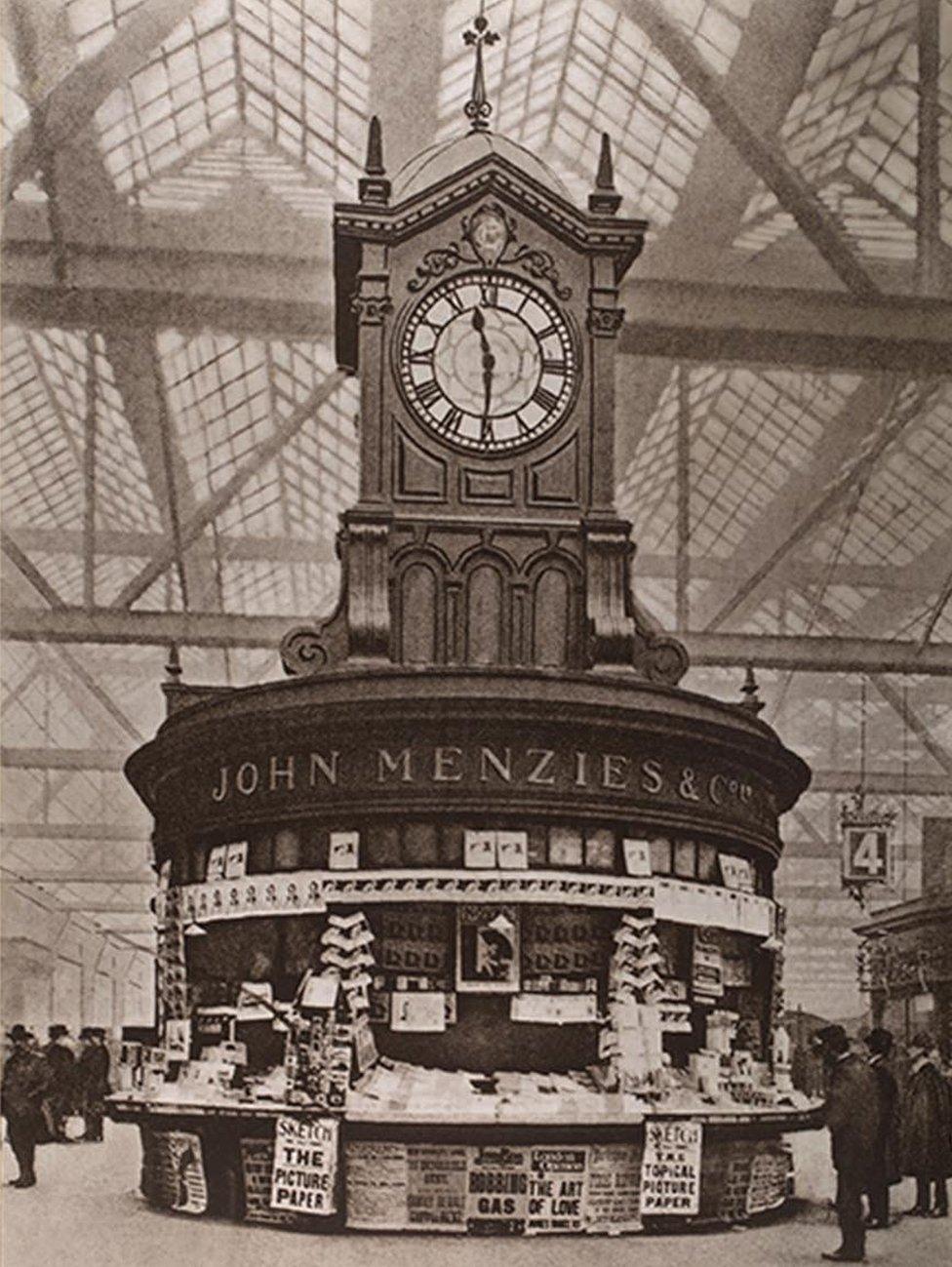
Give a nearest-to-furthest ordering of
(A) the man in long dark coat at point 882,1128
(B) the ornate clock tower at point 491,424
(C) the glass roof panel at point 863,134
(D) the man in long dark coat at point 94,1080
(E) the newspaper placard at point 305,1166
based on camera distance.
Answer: (E) the newspaper placard at point 305,1166
(A) the man in long dark coat at point 882,1128
(B) the ornate clock tower at point 491,424
(D) the man in long dark coat at point 94,1080
(C) the glass roof panel at point 863,134

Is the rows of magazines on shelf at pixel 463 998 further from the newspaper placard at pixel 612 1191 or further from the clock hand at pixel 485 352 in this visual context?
the clock hand at pixel 485 352

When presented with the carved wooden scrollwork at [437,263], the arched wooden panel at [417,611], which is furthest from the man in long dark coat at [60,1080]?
the carved wooden scrollwork at [437,263]

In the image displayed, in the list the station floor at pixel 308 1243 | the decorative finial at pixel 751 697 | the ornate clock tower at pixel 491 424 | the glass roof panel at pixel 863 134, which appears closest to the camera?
the station floor at pixel 308 1243

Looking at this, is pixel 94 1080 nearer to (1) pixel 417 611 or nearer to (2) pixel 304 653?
(2) pixel 304 653

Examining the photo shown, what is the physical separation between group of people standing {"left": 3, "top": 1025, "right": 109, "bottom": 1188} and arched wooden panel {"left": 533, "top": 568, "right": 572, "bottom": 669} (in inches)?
125

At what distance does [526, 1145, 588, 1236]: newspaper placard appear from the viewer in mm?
9000

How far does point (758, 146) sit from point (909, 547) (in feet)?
8.24

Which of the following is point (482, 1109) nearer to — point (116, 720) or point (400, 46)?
point (116, 720)

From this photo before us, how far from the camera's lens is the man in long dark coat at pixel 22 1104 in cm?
950

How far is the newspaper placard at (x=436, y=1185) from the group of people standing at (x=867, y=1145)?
180 cm

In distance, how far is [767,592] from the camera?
12844mm

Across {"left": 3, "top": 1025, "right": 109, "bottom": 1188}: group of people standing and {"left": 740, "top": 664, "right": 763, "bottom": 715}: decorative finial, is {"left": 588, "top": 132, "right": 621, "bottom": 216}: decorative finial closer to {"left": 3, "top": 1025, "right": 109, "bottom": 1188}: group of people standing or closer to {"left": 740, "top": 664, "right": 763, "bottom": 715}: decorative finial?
{"left": 740, "top": 664, "right": 763, "bottom": 715}: decorative finial

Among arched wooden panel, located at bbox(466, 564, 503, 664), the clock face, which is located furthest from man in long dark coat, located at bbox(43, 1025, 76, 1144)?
the clock face

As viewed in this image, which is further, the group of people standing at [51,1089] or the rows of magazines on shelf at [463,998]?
the group of people standing at [51,1089]
